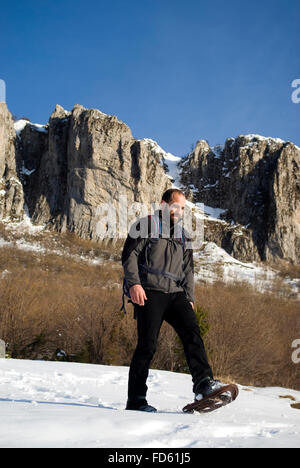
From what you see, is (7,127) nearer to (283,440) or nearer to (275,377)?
(275,377)

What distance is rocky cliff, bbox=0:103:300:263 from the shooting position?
62.1 metres

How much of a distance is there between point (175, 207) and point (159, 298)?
717 mm

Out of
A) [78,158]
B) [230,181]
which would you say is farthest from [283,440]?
[230,181]

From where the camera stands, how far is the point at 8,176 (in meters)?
64.5

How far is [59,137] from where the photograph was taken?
67.1 meters

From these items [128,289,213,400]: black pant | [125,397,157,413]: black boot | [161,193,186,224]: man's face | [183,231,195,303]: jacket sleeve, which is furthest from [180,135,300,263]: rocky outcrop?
[125,397,157,413]: black boot

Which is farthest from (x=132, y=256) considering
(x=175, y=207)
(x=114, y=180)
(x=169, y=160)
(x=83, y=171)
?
(x=169, y=160)

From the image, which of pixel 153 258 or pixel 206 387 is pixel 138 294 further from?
pixel 206 387

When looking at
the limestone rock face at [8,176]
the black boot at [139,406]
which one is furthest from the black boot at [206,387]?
the limestone rock face at [8,176]

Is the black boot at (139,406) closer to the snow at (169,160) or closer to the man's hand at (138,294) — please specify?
the man's hand at (138,294)

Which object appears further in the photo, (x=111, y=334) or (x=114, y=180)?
(x=114, y=180)

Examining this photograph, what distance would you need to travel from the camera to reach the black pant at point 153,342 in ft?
8.09

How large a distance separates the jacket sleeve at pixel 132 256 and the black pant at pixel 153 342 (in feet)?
0.53

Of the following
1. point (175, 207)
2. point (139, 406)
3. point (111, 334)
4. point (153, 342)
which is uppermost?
point (175, 207)
